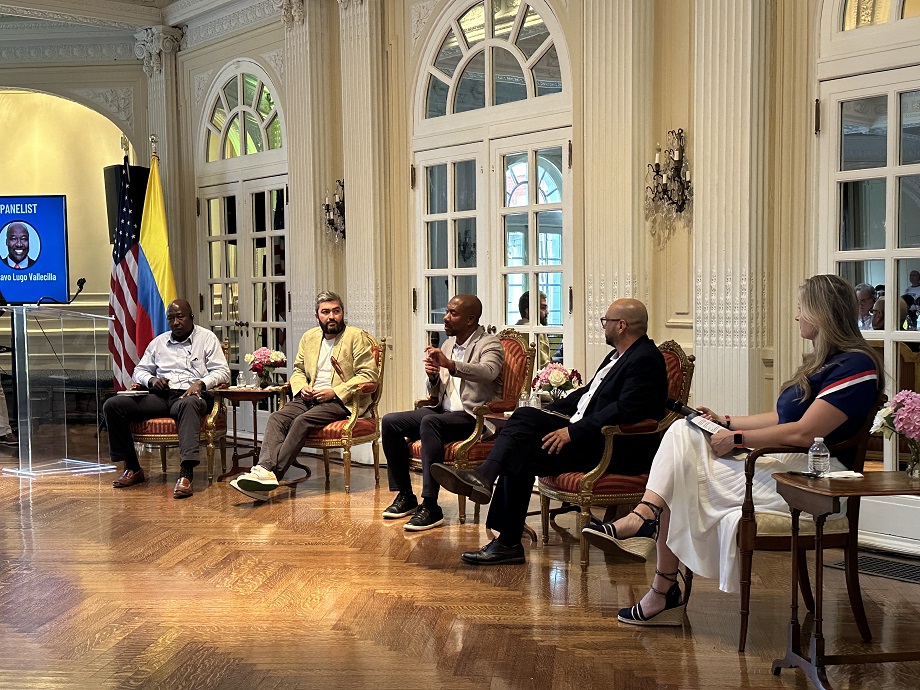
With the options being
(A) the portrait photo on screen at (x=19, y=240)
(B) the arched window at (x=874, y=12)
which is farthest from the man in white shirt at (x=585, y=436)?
(A) the portrait photo on screen at (x=19, y=240)

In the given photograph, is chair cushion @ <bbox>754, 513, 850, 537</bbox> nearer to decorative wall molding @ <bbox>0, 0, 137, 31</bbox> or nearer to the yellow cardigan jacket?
the yellow cardigan jacket

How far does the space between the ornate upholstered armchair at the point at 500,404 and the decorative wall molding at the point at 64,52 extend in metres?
6.03

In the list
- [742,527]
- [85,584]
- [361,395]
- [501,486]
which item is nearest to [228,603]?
[85,584]

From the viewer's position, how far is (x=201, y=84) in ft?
31.8

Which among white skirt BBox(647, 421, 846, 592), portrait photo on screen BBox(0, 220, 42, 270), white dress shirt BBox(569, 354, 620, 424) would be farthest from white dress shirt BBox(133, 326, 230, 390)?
portrait photo on screen BBox(0, 220, 42, 270)

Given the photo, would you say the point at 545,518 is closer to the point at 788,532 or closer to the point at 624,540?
the point at 624,540

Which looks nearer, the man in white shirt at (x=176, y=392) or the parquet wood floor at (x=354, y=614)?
the parquet wood floor at (x=354, y=614)

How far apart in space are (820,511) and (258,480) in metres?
3.89

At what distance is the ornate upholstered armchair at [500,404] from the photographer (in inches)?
225

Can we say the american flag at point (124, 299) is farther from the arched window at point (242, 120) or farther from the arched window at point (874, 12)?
the arched window at point (874, 12)

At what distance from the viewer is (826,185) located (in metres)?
5.29

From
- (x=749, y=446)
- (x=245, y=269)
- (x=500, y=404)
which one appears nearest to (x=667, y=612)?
(x=749, y=446)

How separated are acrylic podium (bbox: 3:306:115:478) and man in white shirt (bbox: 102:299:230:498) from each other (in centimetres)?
41

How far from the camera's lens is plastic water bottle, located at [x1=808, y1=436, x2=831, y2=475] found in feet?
11.2
